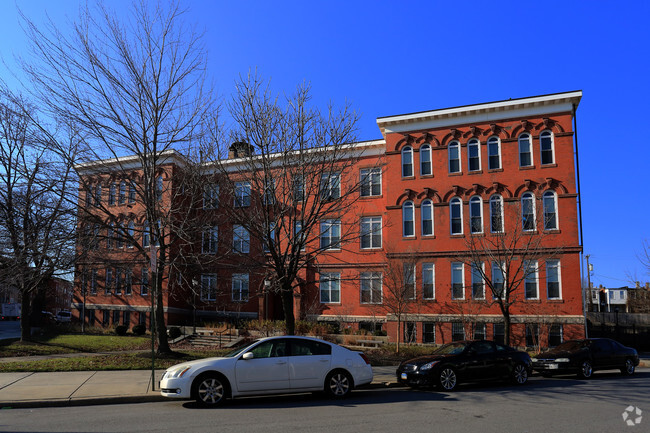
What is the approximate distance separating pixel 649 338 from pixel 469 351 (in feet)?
72.9

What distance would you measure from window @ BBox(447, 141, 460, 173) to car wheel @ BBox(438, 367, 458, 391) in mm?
18272

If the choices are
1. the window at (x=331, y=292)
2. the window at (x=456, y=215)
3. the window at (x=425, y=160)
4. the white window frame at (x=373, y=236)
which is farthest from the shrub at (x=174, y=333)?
the window at (x=425, y=160)

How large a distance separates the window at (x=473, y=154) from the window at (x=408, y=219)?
4.09m

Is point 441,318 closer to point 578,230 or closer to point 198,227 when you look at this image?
point 578,230

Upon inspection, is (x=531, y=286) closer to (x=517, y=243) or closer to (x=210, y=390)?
(x=517, y=243)

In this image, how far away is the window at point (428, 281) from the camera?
28808 millimetres

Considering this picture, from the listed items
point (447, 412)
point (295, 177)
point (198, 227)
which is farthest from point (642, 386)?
point (198, 227)

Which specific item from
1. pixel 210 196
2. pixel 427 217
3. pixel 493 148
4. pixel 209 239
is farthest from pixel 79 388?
pixel 493 148

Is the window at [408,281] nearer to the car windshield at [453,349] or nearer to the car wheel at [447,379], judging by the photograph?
the car windshield at [453,349]

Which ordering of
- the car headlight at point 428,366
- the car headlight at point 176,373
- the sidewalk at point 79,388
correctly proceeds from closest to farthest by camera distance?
1. the car headlight at point 176,373
2. the sidewalk at point 79,388
3. the car headlight at point 428,366

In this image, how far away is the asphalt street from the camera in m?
8.16

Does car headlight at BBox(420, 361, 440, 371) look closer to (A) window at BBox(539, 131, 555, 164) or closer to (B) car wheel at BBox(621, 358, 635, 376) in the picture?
(B) car wheel at BBox(621, 358, 635, 376)

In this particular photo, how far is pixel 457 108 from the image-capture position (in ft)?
95.2

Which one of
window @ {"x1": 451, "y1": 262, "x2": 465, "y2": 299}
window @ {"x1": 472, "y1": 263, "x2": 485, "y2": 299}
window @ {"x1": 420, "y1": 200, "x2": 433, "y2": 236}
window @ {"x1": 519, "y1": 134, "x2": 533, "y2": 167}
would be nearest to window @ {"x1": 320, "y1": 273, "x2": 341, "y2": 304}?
window @ {"x1": 420, "y1": 200, "x2": 433, "y2": 236}
